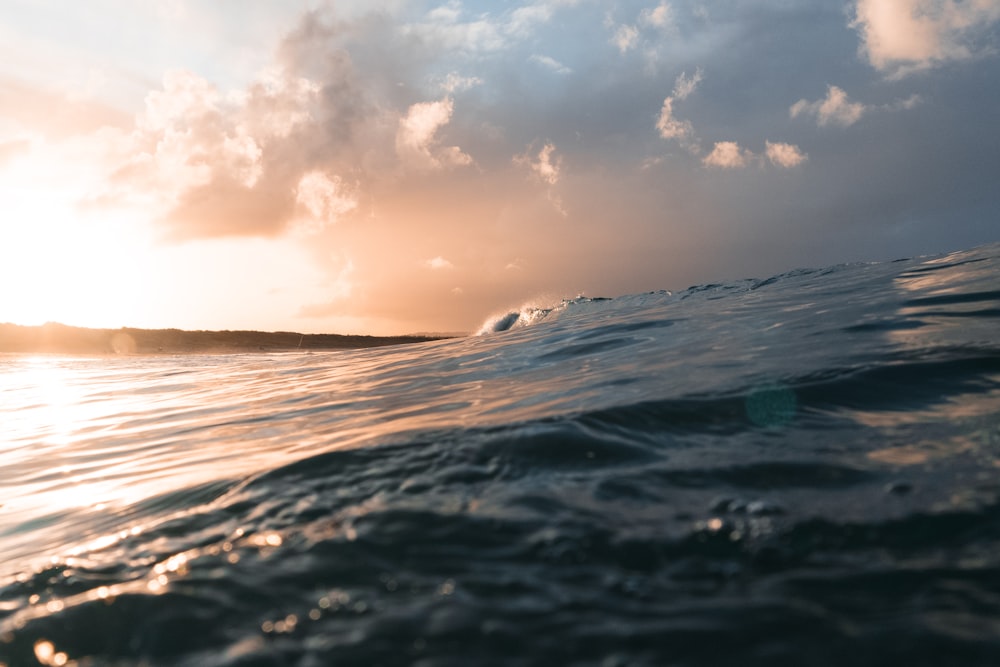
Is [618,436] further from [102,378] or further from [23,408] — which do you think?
[102,378]

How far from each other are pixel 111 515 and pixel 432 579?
1738mm

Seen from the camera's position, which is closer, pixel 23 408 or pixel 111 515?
pixel 111 515

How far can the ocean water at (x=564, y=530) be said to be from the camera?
1320 mm

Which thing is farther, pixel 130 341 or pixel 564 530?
pixel 130 341

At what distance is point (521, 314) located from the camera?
2105 centimetres

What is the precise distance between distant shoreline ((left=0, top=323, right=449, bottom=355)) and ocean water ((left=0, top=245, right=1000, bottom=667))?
64.2 ft

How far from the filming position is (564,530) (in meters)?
1.76

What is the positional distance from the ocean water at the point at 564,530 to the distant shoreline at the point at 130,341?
19562mm

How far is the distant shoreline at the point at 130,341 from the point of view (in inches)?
890

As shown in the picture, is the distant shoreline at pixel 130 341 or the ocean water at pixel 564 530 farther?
the distant shoreline at pixel 130 341

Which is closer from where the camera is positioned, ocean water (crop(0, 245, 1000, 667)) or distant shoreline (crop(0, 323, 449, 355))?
ocean water (crop(0, 245, 1000, 667))

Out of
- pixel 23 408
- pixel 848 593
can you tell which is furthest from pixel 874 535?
pixel 23 408

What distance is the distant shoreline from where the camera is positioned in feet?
74.2

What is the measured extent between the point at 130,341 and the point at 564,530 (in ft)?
90.1
